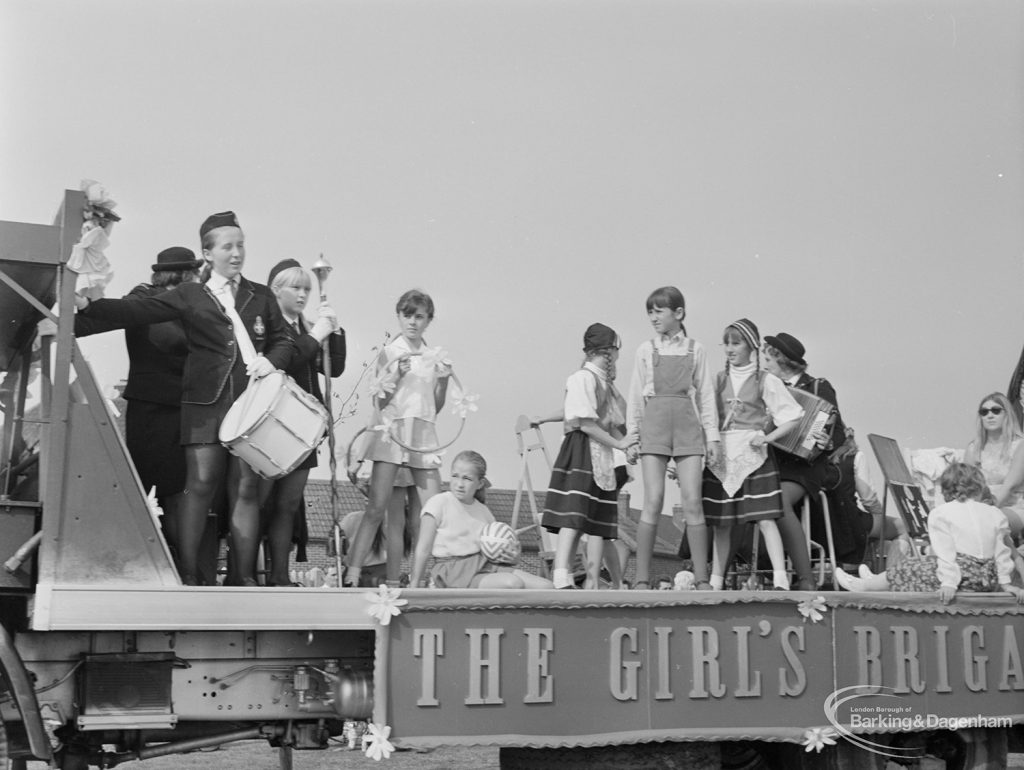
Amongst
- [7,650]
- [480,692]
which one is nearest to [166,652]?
[7,650]

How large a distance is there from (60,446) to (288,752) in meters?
2.26

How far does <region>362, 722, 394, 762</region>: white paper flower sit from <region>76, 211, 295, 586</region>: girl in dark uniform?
0.93 metres

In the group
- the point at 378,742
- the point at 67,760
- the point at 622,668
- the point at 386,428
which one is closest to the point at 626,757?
the point at 622,668

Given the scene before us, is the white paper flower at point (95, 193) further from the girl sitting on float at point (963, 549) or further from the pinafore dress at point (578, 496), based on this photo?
the girl sitting on float at point (963, 549)

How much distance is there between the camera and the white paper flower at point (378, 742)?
4.88m

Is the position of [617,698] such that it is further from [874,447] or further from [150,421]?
[874,447]

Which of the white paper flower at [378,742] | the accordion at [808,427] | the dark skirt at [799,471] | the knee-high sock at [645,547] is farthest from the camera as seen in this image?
the dark skirt at [799,471]

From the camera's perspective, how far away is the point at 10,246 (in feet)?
15.6

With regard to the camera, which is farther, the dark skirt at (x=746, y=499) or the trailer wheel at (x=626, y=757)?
the dark skirt at (x=746, y=499)

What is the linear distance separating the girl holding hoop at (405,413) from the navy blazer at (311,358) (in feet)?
0.74

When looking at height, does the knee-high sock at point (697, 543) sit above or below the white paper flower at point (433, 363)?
below

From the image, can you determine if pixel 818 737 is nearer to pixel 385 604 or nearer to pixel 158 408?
pixel 385 604

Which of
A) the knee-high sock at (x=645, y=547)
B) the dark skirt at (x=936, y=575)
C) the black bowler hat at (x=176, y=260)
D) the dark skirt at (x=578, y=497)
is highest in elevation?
the black bowler hat at (x=176, y=260)

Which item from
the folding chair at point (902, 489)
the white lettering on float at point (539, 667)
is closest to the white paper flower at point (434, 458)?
the white lettering on float at point (539, 667)
